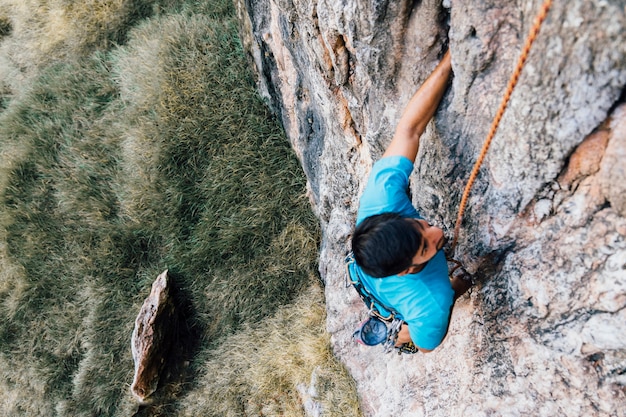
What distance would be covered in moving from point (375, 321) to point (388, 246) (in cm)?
104

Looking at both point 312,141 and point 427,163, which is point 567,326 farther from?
point 312,141

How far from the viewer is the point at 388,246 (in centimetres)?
172

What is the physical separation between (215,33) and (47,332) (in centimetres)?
396

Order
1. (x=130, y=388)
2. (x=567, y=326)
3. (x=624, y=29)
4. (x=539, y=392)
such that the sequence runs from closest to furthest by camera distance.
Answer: (x=624, y=29)
(x=567, y=326)
(x=539, y=392)
(x=130, y=388)

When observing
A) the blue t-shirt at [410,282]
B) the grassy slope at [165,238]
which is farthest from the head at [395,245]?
the grassy slope at [165,238]

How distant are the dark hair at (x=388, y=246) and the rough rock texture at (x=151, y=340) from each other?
131 inches

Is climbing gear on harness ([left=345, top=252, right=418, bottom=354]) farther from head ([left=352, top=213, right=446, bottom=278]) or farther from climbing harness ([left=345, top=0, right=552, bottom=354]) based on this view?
head ([left=352, top=213, right=446, bottom=278])

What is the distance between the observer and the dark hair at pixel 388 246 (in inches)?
67.3

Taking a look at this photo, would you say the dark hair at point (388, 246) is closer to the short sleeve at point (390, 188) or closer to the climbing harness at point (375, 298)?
the short sleeve at point (390, 188)

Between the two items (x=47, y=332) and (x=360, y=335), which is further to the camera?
(x=47, y=332)

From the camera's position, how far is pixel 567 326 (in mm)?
1714

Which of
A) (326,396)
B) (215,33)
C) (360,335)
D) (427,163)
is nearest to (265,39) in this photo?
(215,33)

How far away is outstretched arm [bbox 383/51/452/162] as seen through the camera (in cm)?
194

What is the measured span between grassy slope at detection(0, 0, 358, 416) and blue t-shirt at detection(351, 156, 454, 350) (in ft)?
7.51
